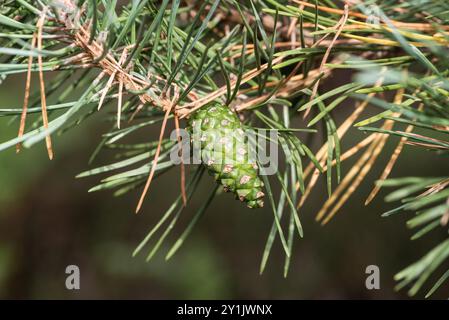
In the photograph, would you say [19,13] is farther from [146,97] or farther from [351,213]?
[351,213]

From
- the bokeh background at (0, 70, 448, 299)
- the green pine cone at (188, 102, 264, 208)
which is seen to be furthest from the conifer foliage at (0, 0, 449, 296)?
the bokeh background at (0, 70, 448, 299)

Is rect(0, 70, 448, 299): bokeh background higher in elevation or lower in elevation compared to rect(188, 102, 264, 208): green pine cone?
higher

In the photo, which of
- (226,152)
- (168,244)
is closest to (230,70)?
(226,152)

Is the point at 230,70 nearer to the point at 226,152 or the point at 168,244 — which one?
the point at 226,152

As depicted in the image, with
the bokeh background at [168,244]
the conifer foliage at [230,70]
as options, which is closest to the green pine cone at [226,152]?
the conifer foliage at [230,70]

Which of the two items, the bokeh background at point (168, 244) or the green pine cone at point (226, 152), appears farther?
the bokeh background at point (168, 244)

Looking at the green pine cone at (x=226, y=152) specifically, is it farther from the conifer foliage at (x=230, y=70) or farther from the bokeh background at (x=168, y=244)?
the bokeh background at (x=168, y=244)

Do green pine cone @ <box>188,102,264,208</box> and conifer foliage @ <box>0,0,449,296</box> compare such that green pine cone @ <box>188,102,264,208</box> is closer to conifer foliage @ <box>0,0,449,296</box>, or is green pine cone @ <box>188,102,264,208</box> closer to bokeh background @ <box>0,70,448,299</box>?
conifer foliage @ <box>0,0,449,296</box>
